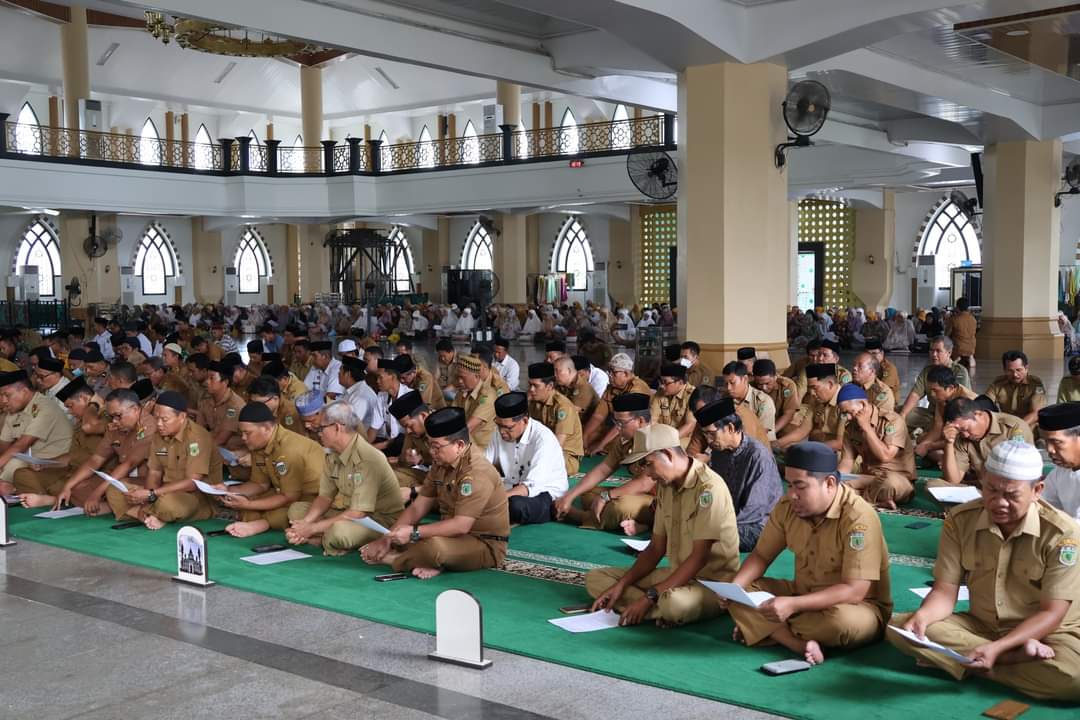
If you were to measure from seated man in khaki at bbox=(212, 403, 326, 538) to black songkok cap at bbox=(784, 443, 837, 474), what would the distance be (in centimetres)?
296

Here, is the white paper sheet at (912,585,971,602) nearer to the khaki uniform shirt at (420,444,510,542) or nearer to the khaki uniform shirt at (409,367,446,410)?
the khaki uniform shirt at (420,444,510,542)

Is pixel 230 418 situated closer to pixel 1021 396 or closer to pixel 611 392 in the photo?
pixel 611 392

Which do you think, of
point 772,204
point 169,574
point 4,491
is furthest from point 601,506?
point 772,204

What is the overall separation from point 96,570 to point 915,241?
75.8 ft

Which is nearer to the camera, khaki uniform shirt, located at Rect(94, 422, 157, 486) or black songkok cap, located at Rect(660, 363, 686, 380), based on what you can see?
khaki uniform shirt, located at Rect(94, 422, 157, 486)

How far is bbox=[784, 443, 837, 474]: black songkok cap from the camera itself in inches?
154

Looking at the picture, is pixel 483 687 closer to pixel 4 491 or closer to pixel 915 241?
pixel 4 491

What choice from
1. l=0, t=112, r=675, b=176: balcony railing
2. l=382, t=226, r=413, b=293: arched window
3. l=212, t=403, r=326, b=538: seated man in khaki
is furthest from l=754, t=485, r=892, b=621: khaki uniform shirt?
l=382, t=226, r=413, b=293: arched window

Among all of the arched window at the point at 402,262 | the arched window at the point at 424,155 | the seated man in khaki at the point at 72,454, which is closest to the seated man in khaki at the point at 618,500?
the seated man in khaki at the point at 72,454

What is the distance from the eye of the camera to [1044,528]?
3.66 m

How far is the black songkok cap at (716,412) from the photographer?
5.08m

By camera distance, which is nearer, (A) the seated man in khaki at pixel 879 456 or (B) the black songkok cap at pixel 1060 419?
(B) the black songkok cap at pixel 1060 419

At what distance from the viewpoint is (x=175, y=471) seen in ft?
21.5

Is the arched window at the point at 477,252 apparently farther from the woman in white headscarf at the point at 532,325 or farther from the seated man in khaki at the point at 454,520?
the seated man in khaki at the point at 454,520
